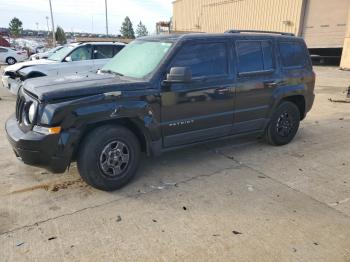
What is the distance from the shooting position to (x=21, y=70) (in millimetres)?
9141

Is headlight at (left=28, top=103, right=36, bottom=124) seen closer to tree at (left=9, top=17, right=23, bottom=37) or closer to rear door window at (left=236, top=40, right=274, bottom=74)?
rear door window at (left=236, top=40, right=274, bottom=74)

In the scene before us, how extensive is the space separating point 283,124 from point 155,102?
2721 mm

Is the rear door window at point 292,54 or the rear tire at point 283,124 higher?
the rear door window at point 292,54

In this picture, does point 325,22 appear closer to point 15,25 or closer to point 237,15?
point 237,15

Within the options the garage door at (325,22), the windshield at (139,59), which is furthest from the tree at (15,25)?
the windshield at (139,59)

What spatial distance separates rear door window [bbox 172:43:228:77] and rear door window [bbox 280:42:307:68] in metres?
1.36

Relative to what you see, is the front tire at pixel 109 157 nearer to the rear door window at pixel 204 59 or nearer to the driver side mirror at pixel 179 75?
the driver side mirror at pixel 179 75

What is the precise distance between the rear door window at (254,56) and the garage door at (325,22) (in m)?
17.9

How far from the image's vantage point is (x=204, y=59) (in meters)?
4.65

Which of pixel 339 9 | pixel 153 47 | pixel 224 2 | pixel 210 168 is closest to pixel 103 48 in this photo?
pixel 153 47

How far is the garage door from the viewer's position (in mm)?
20438

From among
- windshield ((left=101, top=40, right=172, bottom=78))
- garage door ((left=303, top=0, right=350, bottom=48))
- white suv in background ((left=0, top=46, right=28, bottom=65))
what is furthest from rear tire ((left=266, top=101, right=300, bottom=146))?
white suv in background ((left=0, top=46, right=28, bottom=65))

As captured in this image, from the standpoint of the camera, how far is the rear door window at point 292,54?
562 centimetres

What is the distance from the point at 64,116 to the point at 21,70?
254 inches
